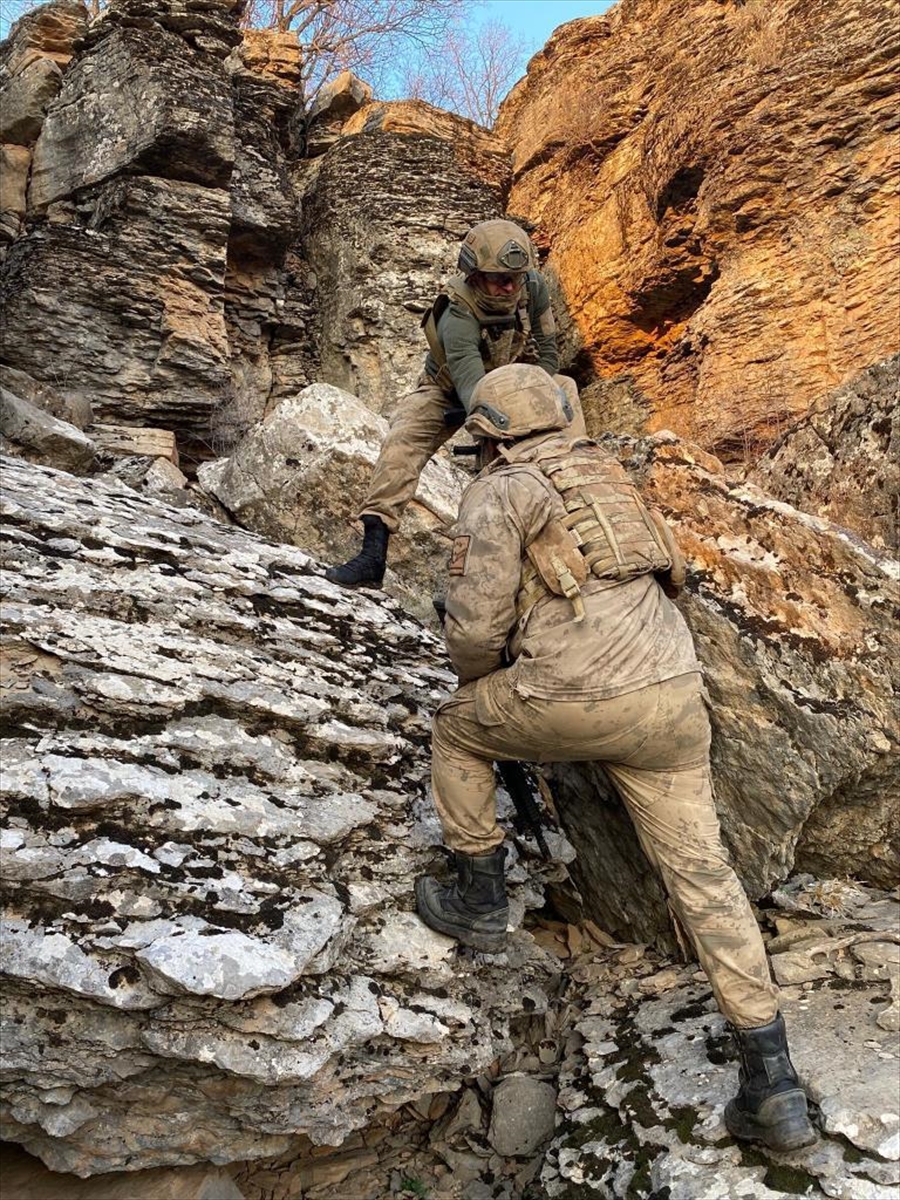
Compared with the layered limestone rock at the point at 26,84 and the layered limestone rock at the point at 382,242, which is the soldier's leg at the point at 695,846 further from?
the layered limestone rock at the point at 26,84

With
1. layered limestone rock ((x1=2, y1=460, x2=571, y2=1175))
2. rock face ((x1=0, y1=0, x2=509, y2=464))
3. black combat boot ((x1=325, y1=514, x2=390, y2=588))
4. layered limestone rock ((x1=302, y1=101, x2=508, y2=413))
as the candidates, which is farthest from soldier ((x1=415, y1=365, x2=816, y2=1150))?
layered limestone rock ((x1=302, y1=101, x2=508, y2=413))

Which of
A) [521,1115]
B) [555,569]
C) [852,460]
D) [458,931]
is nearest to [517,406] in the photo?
[555,569]

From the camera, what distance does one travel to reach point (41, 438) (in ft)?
22.0

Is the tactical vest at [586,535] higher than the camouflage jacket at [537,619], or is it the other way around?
the tactical vest at [586,535]

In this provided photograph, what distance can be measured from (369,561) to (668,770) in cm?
240

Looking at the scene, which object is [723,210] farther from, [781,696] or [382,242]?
[781,696]

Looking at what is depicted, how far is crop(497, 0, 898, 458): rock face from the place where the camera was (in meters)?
9.48

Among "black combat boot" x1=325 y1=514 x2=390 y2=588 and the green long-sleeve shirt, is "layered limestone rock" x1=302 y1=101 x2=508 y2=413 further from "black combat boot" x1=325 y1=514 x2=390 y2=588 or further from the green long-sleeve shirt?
"black combat boot" x1=325 y1=514 x2=390 y2=588

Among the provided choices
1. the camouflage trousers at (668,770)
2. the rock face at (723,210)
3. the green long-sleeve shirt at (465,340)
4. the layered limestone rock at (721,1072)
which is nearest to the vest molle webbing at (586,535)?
the camouflage trousers at (668,770)

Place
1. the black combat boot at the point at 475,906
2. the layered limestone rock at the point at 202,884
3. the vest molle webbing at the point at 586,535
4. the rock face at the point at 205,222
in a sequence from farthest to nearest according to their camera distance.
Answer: the rock face at the point at 205,222, the black combat boot at the point at 475,906, the vest molle webbing at the point at 586,535, the layered limestone rock at the point at 202,884

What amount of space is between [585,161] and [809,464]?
10.8m

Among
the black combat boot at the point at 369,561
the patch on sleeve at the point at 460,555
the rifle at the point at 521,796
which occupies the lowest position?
the rifle at the point at 521,796

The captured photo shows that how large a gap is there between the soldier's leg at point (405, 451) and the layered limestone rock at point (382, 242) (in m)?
8.40

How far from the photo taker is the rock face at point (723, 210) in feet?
31.1
